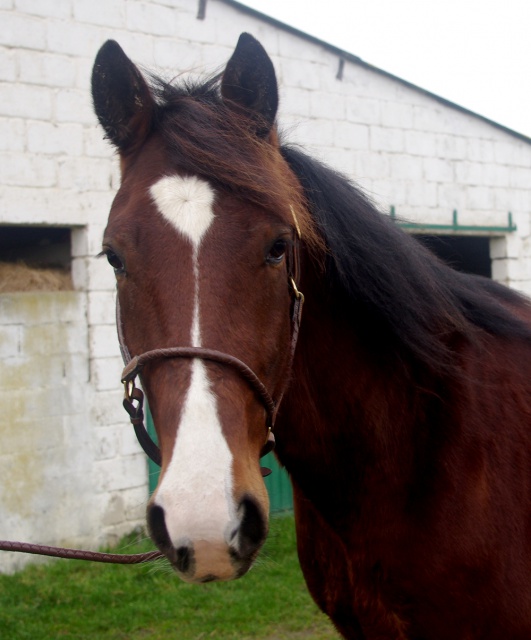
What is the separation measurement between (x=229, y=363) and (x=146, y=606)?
355cm

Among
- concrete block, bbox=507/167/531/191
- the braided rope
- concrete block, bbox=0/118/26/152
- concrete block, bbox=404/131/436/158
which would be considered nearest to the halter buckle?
the braided rope

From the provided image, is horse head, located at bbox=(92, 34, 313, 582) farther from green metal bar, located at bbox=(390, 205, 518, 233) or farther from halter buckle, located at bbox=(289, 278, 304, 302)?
green metal bar, located at bbox=(390, 205, 518, 233)

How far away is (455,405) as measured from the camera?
2.15 metres

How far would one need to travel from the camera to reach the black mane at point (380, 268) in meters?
2.09

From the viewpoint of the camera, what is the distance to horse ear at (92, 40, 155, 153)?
77.1 inches

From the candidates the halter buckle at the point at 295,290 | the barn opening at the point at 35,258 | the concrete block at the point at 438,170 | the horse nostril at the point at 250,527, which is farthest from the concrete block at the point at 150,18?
the horse nostril at the point at 250,527

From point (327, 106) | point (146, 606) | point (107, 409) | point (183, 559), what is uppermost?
point (327, 106)

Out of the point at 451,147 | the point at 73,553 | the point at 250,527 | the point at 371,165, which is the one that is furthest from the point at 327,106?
the point at 250,527

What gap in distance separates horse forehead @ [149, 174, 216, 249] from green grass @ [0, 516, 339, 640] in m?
2.77

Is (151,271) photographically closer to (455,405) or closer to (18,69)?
(455,405)

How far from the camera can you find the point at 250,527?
57.6 inches

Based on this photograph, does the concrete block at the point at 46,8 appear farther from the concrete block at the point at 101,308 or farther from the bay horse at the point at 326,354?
the bay horse at the point at 326,354

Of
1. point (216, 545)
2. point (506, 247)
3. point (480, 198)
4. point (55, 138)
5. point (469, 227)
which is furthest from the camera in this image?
point (506, 247)

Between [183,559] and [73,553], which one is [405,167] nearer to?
[73,553]
